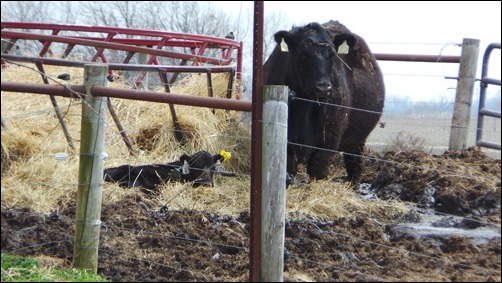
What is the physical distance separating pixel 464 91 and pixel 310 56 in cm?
279

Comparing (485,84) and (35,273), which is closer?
(35,273)

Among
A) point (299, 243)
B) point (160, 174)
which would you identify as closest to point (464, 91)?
point (160, 174)

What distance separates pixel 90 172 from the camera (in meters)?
5.62

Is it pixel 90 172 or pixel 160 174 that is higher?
pixel 90 172

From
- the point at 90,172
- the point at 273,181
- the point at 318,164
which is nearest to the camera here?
the point at 273,181

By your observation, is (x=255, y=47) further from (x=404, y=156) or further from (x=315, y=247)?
(x=404, y=156)

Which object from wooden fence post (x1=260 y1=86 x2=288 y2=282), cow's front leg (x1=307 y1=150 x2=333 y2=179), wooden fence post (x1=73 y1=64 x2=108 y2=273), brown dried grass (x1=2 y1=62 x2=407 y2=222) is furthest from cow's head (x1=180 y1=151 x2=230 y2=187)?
wooden fence post (x1=260 y1=86 x2=288 y2=282)

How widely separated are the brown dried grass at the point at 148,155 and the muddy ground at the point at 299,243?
0.86ft

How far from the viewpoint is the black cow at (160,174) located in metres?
8.22

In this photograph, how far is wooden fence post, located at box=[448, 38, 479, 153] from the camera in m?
10.2

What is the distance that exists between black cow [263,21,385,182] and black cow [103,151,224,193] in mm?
1003

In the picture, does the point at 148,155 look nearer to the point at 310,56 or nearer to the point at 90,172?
the point at 310,56

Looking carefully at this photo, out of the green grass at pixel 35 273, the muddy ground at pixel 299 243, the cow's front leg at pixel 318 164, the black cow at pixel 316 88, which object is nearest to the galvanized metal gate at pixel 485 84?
the muddy ground at pixel 299 243

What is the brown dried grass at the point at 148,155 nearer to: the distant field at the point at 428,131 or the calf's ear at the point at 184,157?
the calf's ear at the point at 184,157
